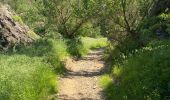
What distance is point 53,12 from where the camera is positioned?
132 ft

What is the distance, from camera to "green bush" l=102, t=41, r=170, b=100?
1121 centimetres

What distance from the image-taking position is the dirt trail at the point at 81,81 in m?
15.7

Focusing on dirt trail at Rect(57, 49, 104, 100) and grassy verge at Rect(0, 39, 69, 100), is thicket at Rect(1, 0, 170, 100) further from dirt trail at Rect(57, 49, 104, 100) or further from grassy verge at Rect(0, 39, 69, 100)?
grassy verge at Rect(0, 39, 69, 100)

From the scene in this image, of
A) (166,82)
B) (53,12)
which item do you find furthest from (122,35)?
(53,12)

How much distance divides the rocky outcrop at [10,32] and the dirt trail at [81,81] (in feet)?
18.1

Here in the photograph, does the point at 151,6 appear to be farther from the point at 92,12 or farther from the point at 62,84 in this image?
the point at 62,84

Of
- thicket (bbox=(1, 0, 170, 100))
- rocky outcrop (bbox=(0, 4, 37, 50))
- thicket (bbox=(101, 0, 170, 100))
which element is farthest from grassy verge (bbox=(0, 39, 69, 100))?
rocky outcrop (bbox=(0, 4, 37, 50))

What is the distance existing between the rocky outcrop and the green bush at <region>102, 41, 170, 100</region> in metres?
13.1

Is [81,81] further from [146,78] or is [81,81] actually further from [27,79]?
[146,78]

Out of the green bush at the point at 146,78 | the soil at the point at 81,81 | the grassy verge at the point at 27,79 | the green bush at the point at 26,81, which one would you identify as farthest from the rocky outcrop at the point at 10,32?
the green bush at the point at 146,78

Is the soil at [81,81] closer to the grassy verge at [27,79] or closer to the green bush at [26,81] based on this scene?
the grassy verge at [27,79]

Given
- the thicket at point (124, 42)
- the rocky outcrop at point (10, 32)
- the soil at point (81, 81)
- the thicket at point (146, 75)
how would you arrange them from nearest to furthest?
the thicket at point (146, 75)
the thicket at point (124, 42)
the soil at point (81, 81)
the rocky outcrop at point (10, 32)

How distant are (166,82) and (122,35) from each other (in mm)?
12206

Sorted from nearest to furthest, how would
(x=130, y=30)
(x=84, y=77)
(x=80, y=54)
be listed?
(x=84, y=77)
(x=130, y=30)
(x=80, y=54)
